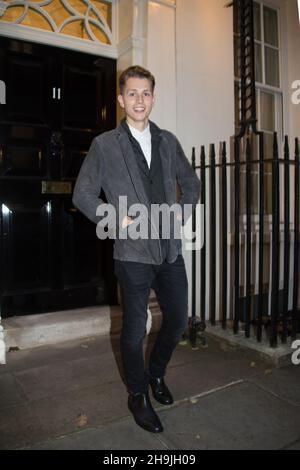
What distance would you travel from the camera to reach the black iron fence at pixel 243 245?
3402mm

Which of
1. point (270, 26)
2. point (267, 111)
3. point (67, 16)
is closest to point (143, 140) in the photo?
point (67, 16)

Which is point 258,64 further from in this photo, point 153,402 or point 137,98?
point 153,402

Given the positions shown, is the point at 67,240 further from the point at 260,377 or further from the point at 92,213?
the point at 260,377

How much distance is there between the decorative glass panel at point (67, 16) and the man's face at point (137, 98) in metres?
2.10

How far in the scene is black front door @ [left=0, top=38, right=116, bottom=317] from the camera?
371cm

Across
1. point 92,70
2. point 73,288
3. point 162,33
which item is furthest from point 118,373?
point 162,33

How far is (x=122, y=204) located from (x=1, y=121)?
2.12 metres

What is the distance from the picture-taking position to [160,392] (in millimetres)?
Answer: 2527

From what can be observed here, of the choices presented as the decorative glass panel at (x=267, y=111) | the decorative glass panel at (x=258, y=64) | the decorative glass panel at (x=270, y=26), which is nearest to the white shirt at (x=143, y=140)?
the decorative glass panel at (x=267, y=111)

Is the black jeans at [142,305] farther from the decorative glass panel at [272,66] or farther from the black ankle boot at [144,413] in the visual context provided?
the decorative glass panel at [272,66]

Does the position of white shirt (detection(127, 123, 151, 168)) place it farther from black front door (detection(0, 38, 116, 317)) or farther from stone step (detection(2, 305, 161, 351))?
stone step (detection(2, 305, 161, 351))

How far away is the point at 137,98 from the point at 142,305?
1.23 metres

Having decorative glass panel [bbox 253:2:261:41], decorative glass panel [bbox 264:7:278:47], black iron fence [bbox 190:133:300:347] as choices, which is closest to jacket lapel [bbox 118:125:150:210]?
black iron fence [bbox 190:133:300:347]

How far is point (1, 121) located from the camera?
3639 mm
